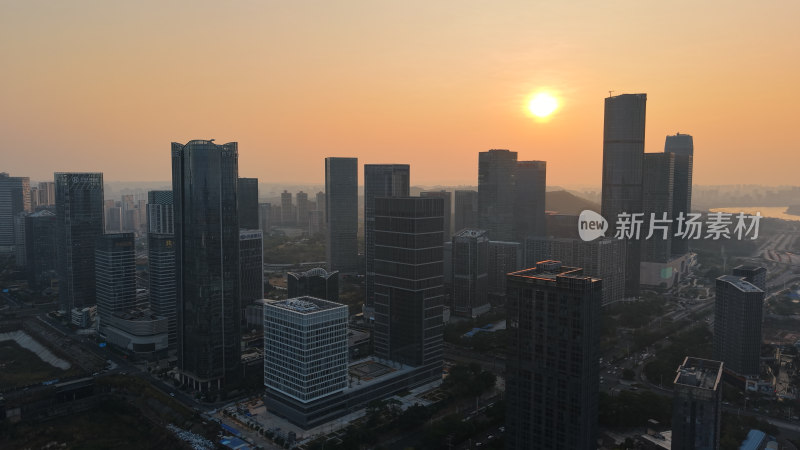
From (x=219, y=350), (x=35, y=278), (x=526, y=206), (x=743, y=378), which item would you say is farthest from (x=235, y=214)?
(x=526, y=206)

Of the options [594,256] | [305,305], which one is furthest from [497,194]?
[305,305]

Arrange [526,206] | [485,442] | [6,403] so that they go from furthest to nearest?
[526,206] < [6,403] < [485,442]

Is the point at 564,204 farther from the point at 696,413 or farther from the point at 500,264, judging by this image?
the point at 696,413

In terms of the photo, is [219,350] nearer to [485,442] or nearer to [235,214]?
[235,214]

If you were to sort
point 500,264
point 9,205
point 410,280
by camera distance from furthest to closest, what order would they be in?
point 9,205 < point 500,264 < point 410,280

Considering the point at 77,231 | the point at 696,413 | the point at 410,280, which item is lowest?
the point at 696,413

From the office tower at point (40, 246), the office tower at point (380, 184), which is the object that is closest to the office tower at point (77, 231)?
the office tower at point (40, 246)

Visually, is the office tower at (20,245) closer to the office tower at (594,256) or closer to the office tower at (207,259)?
the office tower at (207,259)
